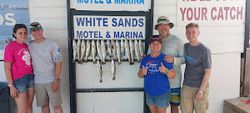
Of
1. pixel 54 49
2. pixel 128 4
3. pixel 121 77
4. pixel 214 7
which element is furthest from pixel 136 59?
pixel 214 7

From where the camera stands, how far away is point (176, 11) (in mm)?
4516

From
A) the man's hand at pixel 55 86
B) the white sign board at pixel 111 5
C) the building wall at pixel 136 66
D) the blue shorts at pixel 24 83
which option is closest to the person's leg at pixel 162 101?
the building wall at pixel 136 66

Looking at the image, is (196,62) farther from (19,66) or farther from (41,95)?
(19,66)

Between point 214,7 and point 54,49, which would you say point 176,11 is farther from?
point 54,49

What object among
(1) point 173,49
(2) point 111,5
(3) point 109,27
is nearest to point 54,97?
(3) point 109,27

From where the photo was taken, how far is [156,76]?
3.58 m

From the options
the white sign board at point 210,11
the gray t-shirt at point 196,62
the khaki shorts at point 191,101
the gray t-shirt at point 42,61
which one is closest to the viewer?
the gray t-shirt at point 196,62

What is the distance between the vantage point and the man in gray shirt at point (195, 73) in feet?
11.3

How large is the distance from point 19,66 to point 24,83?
0.72ft

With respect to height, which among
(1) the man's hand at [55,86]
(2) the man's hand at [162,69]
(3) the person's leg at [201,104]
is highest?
(2) the man's hand at [162,69]

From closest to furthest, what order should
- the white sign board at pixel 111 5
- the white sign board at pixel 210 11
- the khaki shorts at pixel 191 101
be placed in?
the khaki shorts at pixel 191 101, the white sign board at pixel 111 5, the white sign board at pixel 210 11

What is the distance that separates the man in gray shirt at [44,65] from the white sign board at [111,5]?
0.71 m

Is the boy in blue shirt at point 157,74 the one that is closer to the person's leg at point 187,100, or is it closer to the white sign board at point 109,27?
the person's leg at point 187,100

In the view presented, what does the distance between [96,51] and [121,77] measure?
0.59 m
